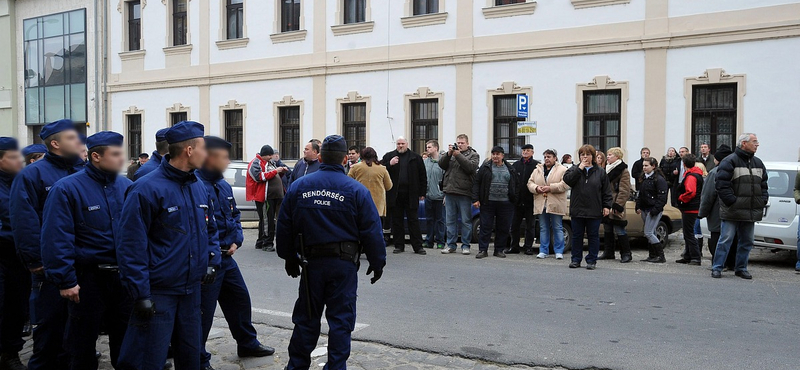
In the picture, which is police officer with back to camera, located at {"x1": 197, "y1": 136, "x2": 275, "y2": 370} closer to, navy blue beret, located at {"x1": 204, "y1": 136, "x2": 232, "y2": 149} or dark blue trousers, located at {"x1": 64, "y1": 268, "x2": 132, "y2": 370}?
navy blue beret, located at {"x1": 204, "y1": 136, "x2": 232, "y2": 149}

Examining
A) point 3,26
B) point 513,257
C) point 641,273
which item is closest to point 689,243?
point 641,273

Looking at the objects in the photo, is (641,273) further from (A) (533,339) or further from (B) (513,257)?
(A) (533,339)

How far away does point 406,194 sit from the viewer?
1238 centimetres

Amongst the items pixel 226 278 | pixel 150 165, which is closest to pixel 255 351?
pixel 226 278

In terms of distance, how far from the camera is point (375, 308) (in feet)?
25.5

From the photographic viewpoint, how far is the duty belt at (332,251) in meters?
5.00

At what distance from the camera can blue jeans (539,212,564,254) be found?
463 inches

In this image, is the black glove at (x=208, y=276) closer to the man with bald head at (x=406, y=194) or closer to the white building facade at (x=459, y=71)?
the man with bald head at (x=406, y=194)

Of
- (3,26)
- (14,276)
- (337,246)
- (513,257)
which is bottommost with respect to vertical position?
(513,257)

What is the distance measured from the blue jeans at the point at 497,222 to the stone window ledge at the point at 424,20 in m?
9.37

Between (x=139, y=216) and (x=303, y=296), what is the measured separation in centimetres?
141

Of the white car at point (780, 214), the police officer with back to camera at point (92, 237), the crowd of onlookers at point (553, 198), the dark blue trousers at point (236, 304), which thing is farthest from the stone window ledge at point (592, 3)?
the police officer with back to camera at point (92, 237)

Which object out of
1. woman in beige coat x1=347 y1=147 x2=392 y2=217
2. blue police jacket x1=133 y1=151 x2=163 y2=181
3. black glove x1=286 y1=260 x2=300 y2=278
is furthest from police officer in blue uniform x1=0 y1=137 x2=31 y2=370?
woman in beige coat x1=347 y1=147 x2=392 y2=217

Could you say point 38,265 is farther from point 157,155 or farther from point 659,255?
point 659,255
